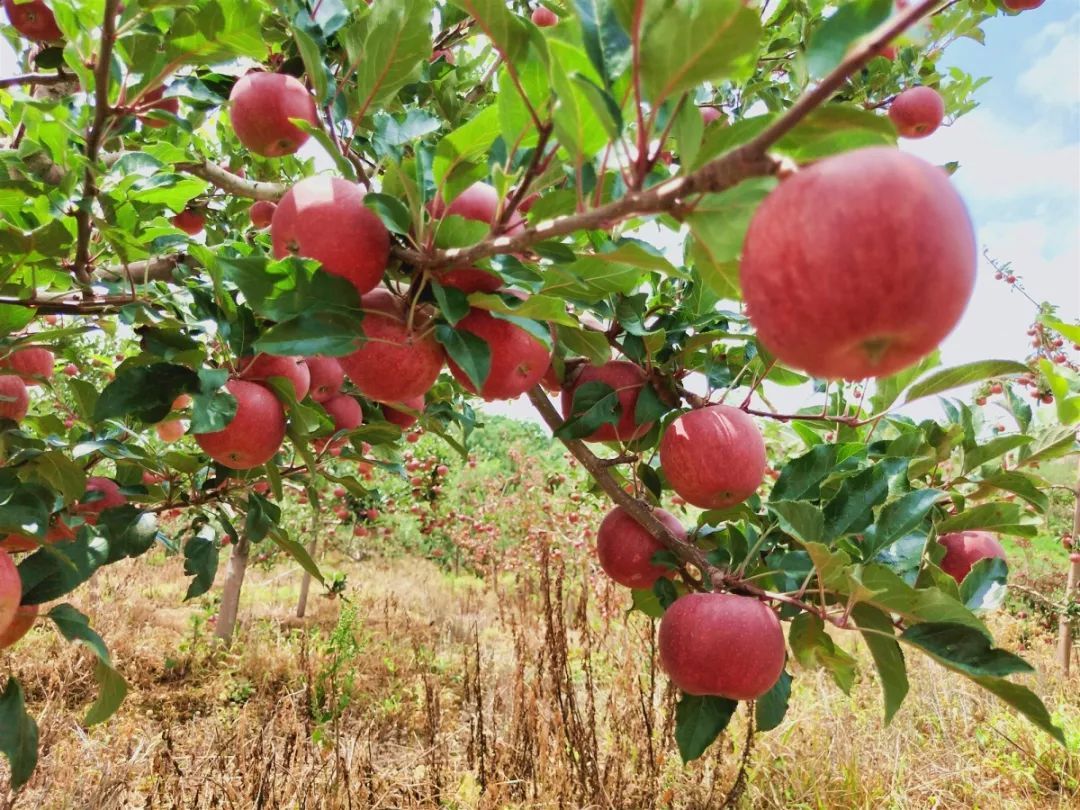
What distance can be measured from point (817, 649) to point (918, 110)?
6.05 ft

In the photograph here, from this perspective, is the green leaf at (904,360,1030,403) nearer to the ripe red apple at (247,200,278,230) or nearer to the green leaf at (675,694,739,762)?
the green leaf at (675,694,739,762)

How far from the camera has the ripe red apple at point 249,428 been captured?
1.01 metres

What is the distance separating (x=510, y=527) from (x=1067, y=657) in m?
5.25

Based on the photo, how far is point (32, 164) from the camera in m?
1.28

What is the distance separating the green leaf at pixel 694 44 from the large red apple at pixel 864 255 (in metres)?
0.15

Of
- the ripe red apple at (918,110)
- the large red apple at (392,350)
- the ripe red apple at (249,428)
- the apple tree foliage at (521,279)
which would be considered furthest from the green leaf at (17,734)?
the ripe red apple at (918,110)

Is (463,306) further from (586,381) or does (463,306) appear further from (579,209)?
(586,381)

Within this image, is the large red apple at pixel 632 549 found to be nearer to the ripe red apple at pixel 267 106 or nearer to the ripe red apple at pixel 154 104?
the ripe red apple at pixel 267 106

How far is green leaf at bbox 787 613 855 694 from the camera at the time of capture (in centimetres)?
110

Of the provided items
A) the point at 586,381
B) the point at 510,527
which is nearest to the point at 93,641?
the point at 586,381

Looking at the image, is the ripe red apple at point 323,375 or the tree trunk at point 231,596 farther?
the tree trunk at point 231,596

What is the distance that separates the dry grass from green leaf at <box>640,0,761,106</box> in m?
2.39

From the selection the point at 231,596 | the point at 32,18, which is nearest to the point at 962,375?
the point at 32,18

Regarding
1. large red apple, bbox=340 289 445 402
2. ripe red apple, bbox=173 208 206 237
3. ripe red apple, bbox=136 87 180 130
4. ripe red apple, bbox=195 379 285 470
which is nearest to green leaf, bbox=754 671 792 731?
large red apple, bbox=340 289 445 402
